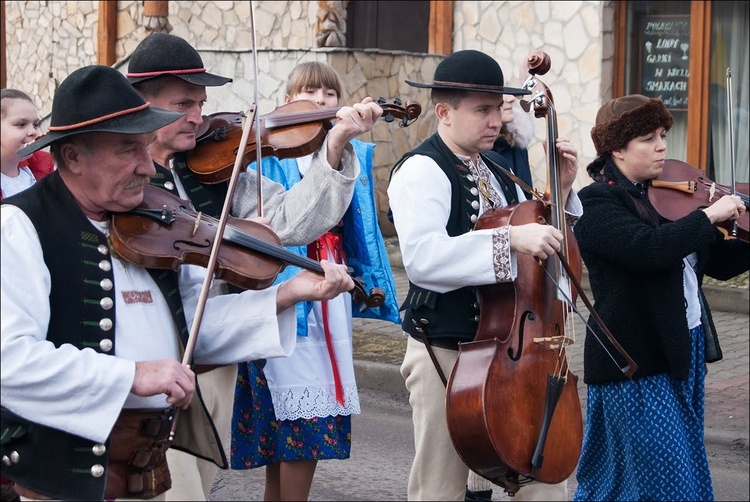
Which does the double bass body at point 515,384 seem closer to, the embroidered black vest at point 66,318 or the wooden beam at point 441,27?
the embroidered black vest at point 66,318

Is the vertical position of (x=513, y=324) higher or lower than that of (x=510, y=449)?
higher

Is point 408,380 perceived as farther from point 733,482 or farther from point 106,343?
point 733,482

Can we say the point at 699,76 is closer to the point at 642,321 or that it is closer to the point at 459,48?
the point at 459,48

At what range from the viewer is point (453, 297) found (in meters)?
3.86

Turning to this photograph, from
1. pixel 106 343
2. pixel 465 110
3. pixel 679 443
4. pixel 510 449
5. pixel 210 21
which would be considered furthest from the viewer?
pixel 210 21

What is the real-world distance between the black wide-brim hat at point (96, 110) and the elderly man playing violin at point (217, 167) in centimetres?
71

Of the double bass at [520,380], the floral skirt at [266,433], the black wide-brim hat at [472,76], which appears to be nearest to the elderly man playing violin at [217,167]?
the black wide-brim hat at [472,76]

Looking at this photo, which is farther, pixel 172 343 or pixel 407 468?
pixel 407 468

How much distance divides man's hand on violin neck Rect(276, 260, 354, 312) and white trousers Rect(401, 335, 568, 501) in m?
1.01

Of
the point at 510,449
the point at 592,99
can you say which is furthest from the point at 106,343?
the point at 592,99

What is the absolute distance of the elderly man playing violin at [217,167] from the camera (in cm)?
356

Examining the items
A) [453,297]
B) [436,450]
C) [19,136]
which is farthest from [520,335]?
[19,136]

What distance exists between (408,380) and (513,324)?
0.51 m

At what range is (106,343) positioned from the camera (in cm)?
271
